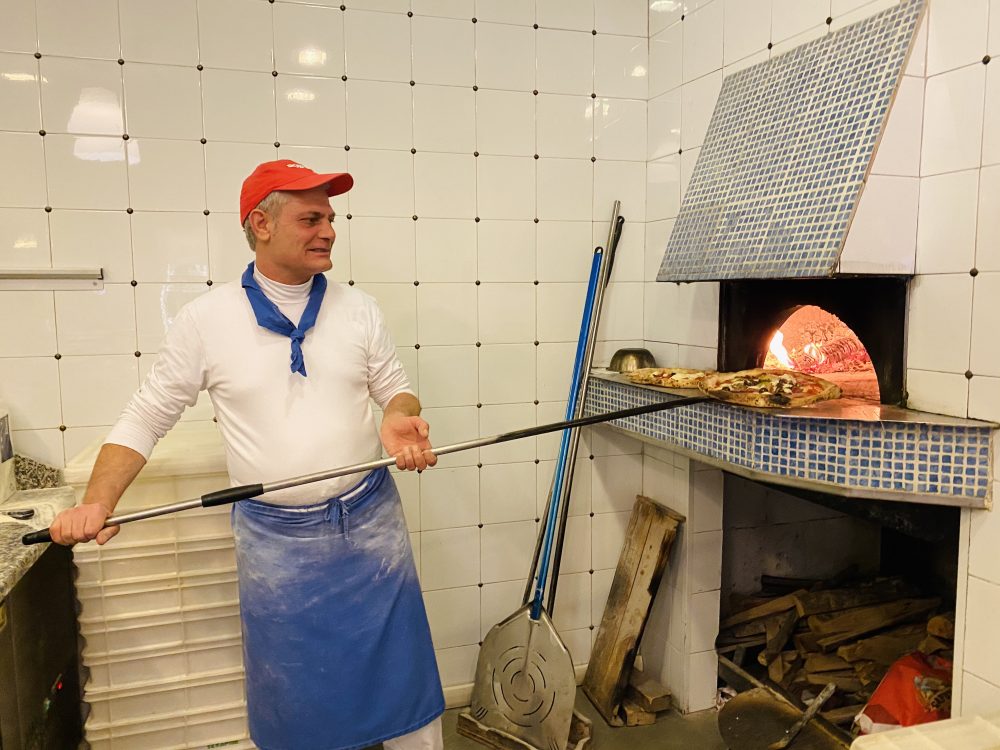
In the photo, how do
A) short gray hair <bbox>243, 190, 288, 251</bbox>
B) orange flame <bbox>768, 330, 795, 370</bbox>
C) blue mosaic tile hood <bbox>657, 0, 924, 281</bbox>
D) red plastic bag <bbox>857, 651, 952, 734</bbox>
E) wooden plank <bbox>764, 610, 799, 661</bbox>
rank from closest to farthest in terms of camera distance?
blue mosaic tile hood <bbox>657, 0, 924, 281</bbox> → short gray hair <bbox>243, 190, 288, 251</bbox> → red plastic bag <bbox>857, 651, 952, 734</bbox> → orange flame <bbox>768, 330, 795, 370</bbox> → wooden plank <bbox>764, 610, 799, 661</bbox>

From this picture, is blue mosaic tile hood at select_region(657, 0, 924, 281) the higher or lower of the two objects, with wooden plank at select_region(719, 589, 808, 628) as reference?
higher

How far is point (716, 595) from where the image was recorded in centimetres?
257

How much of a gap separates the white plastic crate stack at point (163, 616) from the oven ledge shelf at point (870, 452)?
1.40m

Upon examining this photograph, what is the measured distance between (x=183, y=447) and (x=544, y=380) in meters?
1.18

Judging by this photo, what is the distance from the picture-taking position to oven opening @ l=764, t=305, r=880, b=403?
2022 mm

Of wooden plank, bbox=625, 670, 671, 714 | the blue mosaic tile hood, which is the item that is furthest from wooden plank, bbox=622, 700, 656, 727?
the blue mosaic tile hood

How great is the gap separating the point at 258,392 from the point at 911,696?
5.96 ft

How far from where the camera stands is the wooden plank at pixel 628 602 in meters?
2.54

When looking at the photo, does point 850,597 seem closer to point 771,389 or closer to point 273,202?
point 771,389

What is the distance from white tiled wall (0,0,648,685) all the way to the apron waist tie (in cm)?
71

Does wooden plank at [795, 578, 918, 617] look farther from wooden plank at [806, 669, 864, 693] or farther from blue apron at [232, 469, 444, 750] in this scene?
blue apron at [232, 469, 444, 750]

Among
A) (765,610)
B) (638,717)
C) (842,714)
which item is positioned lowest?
(638,717)

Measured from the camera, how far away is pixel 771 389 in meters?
1.75

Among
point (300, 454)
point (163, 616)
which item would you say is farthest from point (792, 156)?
point (163, 616)
